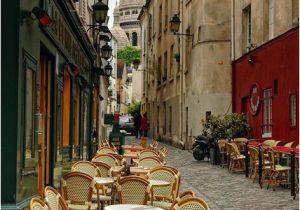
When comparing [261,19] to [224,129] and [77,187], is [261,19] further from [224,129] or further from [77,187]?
[77,187]

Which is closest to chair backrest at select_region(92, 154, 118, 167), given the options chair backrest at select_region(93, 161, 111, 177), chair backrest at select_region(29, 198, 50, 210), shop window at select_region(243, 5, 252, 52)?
chair backrest at select_region(93, 161, 111, 177)

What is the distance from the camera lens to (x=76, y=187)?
8.88 m

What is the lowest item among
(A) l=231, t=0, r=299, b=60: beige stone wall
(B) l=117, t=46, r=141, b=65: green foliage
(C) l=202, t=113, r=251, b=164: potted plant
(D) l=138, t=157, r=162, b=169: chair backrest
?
(D) l=138, t=157, r=162, b=169: chair backrest

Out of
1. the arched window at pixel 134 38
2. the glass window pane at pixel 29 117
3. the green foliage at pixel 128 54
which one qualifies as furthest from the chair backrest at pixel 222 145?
the arched window at pixel 134 38

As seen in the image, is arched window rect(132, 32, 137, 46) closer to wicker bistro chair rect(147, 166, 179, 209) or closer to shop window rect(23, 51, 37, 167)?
wicker bistro chair rect(147, 166, 179, 209)

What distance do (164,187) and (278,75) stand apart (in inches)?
A: 456

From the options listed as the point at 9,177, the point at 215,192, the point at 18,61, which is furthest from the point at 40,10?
the point at 215,192

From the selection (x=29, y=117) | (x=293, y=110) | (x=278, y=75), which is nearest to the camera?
(x=29, y=117)

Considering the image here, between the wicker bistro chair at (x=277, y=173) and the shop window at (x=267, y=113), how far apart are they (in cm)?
505

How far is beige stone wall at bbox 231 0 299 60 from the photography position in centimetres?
2039

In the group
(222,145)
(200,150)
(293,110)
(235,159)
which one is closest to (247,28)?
(200,150)

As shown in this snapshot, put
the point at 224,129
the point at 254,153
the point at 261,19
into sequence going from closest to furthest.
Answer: the point at 254,153 < the point at 261,19 < the point at 224,129

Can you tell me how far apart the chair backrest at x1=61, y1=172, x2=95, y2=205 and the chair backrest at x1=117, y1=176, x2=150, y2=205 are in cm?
61

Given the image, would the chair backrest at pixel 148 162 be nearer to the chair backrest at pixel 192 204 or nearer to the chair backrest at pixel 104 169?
the chair backrest at pixel 104 169
